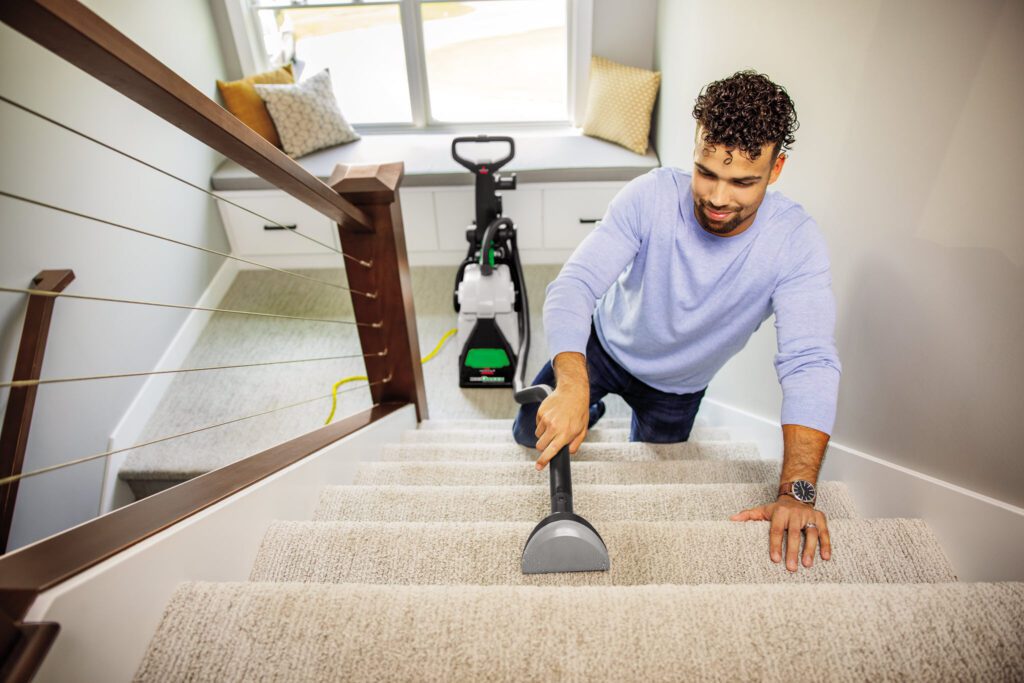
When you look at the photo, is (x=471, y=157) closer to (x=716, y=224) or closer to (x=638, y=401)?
(x=638, y=401)

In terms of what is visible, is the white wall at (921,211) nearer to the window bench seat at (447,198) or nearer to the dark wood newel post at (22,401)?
the window bench seat at (447,198)

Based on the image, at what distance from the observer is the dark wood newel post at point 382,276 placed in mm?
1621

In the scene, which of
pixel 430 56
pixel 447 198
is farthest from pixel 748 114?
pixel 430 56

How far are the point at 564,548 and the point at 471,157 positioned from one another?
3083mm

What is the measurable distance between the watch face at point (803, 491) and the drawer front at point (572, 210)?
2421mm

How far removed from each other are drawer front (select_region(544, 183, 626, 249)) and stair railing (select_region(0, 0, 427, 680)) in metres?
1.77

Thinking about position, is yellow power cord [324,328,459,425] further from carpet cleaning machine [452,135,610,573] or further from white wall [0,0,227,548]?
white wall [0,0,227,548]

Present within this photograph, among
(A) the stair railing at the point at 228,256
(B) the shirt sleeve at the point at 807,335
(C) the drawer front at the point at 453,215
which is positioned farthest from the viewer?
(C) the drawer front at the point at 453,215

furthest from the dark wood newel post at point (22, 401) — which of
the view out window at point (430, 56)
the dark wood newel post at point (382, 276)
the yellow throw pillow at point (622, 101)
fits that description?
the yellow throw pillow at point (622, 101)

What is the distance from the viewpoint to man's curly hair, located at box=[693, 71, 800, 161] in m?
1.15

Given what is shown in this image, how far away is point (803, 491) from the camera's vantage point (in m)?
1.11

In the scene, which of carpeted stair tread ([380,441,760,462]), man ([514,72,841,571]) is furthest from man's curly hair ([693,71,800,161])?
carpeted stair tread ([380,441,760,462])

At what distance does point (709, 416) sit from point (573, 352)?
141 cm

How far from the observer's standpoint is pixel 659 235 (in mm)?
1415
